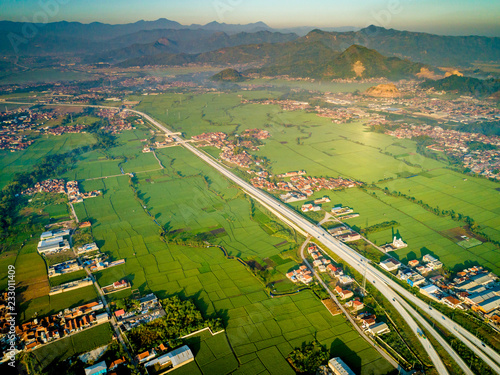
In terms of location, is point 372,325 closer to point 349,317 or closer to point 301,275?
point 349,317

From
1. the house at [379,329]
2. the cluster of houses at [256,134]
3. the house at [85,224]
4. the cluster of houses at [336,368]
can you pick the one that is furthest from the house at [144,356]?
the cluster of houses at [256,134]

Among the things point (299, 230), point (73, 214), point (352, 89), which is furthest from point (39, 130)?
point (352, 89)

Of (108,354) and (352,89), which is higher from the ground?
(352,89)

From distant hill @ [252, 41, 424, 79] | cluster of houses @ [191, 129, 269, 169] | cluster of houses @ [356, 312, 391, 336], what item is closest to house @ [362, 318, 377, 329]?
cluster of houses @ [356, 312, 391, 336]

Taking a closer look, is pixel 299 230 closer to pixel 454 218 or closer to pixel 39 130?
pixel 454 218

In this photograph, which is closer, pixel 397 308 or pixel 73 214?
pixel 397 308

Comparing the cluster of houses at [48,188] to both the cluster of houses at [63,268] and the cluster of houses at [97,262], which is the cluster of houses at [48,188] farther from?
the cluster of houses at [63,268]

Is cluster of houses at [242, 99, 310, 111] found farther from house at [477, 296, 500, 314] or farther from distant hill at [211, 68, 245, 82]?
house at [477, 296, 500, 314]
